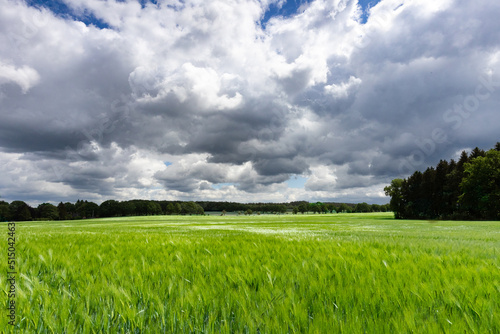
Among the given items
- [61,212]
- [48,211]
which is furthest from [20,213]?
[61,212]

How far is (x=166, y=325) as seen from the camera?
2.08 m

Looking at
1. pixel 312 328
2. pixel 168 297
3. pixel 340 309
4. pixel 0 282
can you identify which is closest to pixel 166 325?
pixel 168 297

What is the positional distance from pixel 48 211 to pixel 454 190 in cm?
17977

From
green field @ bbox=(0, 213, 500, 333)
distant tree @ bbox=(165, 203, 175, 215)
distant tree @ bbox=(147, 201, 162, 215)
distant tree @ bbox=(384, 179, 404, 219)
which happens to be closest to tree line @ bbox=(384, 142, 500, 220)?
distant tree @ bbox=(384, 179, 404, 219)

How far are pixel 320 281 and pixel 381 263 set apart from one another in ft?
5.05

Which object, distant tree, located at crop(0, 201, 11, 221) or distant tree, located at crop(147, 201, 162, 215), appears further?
distant tree, located at crop(147, 201, 162, 215)

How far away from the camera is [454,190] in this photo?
3017 inches

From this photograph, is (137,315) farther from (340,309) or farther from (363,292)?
(363,292)

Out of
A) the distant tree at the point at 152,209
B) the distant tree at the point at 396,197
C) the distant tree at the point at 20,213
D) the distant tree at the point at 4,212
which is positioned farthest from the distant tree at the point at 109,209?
the distant tree at the point at 396,197

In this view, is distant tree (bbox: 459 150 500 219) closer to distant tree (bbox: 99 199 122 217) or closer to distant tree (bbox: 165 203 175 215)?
distant tree (bbox: 99 199 122 217)

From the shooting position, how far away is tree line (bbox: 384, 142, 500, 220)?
61906 millimetres

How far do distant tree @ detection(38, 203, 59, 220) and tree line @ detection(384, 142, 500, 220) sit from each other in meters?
163

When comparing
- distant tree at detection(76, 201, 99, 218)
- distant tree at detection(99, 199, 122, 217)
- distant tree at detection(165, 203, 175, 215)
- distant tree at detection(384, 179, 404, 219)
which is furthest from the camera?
distant tree at detection(165, 203, 175, 215)

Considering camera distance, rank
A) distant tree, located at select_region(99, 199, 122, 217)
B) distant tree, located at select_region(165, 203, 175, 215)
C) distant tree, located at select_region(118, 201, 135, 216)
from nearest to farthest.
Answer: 1. distant tree, located at select_region(99, 199, 122, 217)
2. distant tree, located at select_region(118, 201, 135, 216)
3. distant tree, located at select_region(165, 203, 175, 215)
